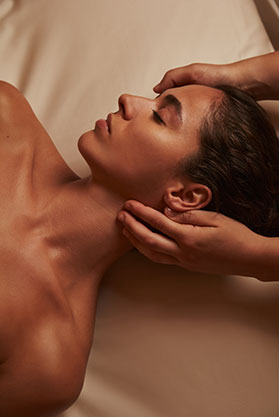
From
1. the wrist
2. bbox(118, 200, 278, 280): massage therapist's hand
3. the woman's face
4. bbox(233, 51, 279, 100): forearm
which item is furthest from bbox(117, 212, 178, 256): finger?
bbox(233, 51, 279, 100): forearm

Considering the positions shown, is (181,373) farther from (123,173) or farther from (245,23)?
(245,23)

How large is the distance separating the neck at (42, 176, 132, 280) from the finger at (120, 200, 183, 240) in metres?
0.07

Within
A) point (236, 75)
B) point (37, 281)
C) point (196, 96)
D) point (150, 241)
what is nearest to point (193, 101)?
point (196, 96)

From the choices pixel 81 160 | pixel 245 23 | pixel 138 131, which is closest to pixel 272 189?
pixel 138 131

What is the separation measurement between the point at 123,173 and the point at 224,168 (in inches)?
10.3

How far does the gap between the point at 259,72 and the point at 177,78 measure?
0.84 ft

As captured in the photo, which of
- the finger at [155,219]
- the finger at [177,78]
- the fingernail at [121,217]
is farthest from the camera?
the finger at [177,78]

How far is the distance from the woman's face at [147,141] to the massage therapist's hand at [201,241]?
3.2 inches

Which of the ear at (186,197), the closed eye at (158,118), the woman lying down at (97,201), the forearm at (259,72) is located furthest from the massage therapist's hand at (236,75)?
the ear at (186,197)

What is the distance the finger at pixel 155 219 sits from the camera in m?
1.27

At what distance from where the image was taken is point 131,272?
5.13ft

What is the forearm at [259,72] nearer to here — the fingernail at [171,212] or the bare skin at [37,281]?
the fingernail at [171,212]

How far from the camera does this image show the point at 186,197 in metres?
1.36

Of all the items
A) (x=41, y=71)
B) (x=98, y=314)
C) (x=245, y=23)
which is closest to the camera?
(x=98, y=314)
